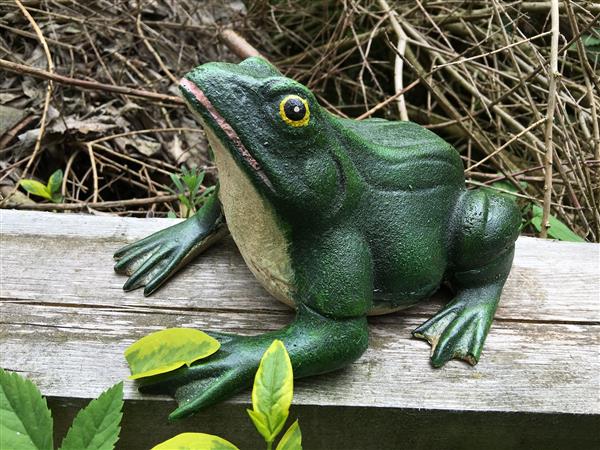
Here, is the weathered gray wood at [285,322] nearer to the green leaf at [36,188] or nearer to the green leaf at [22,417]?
the green leaf at [22,417]

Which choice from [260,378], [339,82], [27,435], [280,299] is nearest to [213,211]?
[280,299]

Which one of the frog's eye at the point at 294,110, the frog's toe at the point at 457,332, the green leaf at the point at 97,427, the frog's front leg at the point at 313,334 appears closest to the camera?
the green leaf at the point at 97,427

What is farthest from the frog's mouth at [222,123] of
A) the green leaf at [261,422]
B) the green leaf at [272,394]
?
the green leaf at [261,422]

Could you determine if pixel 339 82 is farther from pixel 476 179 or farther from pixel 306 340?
pixel 306 340

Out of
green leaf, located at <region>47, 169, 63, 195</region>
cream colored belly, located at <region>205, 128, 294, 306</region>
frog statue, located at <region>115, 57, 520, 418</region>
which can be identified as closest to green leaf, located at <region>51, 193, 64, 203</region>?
green leaf, located at <region>47, 169, 63, 195</region>

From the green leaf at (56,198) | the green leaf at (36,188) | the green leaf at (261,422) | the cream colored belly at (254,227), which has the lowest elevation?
the green leaf at (56,198)

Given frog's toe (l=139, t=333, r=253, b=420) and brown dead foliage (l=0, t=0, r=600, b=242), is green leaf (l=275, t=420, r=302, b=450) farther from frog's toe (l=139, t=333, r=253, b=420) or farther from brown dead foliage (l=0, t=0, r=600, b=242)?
brown dead foliage (l=0, t=0, r=600, b=242)
